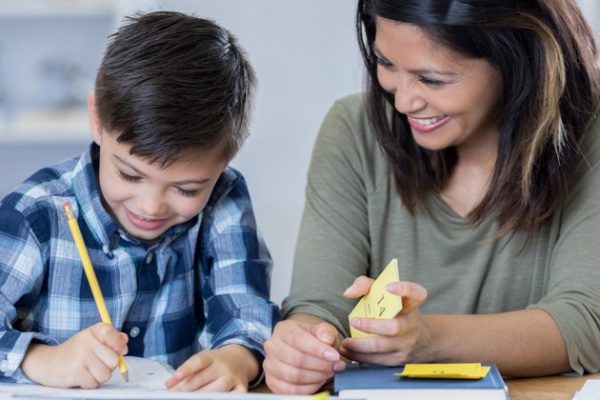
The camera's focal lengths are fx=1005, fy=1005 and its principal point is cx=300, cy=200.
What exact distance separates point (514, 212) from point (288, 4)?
1645 millimetres

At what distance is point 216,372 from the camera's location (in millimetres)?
1238

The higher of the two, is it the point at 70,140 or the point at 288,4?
the point at 288,4

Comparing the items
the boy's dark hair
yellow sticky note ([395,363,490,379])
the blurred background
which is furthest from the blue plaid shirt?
the blurred background

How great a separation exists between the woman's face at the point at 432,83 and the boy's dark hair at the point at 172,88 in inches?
8.4

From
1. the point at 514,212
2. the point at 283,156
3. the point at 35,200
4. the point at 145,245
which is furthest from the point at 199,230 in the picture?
the point at 283,156

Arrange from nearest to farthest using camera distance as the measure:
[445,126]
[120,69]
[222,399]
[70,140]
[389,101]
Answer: [222,399], [120,69], [445,126], [389,101], [70,140]

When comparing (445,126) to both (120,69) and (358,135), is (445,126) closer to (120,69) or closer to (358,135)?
(358,135)

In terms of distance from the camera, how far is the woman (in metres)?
1.30

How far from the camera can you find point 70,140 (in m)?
3.45

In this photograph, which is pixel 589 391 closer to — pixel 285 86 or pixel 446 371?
pixel 446 371

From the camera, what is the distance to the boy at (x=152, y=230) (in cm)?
130

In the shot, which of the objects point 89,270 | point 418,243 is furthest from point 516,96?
point 89,270

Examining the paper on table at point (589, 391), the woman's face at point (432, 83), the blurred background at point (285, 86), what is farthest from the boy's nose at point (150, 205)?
the blurred background at point (285, 86)

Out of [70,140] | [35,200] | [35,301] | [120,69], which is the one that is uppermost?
[120,69]
